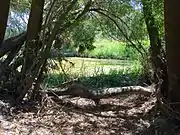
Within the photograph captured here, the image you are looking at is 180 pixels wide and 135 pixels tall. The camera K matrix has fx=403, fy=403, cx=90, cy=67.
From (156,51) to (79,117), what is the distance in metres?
2.77

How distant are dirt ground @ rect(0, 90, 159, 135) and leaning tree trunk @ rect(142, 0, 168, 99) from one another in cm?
47

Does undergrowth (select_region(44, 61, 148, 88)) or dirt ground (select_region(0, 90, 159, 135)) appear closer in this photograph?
dirt ground (select_region(0, 90, 159, 135))

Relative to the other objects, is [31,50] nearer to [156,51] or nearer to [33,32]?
[33,32]

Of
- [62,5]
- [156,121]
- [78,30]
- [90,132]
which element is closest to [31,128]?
[90,132]

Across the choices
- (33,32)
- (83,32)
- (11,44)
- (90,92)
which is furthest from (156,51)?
(11,44)

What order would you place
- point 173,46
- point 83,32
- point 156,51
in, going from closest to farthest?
point 173,46 < point 156,51 < point 83,32

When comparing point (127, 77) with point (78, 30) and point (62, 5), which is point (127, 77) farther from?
point (62, 5)

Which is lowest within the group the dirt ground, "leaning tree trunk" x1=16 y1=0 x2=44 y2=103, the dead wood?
the dirt ground

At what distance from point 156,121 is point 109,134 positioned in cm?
81

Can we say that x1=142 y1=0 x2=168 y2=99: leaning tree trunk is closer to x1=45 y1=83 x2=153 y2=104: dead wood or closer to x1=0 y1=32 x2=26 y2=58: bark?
x1=45 y1=83 x2=153 y2=104: dead wood

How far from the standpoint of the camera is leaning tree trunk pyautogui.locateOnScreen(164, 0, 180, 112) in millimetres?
6559

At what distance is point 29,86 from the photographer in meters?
8.27

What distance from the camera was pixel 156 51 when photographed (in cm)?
937

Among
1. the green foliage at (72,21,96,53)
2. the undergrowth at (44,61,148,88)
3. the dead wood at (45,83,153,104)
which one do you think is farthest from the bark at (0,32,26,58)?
the undergrowth at (44,61,148,88)
